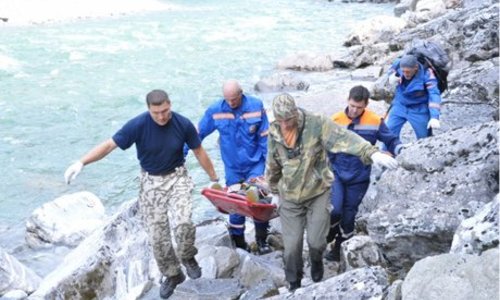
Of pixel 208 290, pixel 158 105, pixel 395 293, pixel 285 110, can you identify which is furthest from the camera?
pixel 208 290

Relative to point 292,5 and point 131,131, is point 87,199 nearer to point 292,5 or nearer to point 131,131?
point 131,131

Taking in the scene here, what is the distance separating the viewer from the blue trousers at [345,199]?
6.47m

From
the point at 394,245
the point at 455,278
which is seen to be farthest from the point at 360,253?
the point at 455,278

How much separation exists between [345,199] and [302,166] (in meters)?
1.27

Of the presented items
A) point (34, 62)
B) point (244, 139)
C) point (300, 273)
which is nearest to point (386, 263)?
point (300, 273)

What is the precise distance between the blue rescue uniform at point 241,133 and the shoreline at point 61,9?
2792cm

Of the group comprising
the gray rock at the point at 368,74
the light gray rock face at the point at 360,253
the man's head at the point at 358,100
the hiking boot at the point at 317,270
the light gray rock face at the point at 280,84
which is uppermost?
the man's head at the point at 358,100

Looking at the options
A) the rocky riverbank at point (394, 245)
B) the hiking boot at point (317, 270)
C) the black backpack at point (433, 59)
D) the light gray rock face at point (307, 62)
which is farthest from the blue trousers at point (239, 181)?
the light gray rock face at point (307, 62)

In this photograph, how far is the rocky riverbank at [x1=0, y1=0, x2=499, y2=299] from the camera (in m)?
3.91

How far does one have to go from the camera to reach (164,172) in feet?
20.1

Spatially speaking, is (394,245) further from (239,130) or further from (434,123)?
(434,123)

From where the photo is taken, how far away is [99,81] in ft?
66.6

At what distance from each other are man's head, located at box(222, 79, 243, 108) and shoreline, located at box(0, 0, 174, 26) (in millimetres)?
28152

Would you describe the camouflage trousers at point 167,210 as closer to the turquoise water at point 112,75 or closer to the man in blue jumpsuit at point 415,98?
the man in blue jumpsuit at point 415,98
